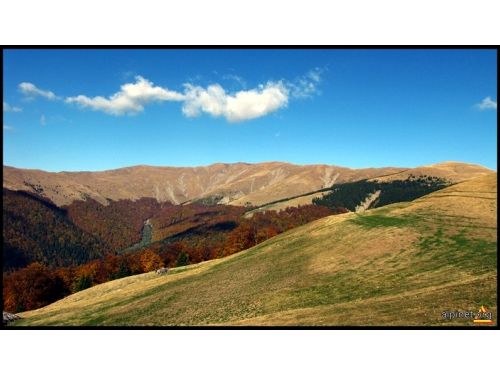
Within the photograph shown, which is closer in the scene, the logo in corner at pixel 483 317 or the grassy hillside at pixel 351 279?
the logo in corner at pixel 483 317

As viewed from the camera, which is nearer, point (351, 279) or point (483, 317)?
point (483, 317)

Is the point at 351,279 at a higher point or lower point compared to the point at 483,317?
higher

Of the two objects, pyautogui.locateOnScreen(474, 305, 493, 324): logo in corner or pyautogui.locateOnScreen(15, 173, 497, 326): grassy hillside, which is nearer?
pyautogui.locateOnScreen(474, 305, 493, 324): logo in corner
